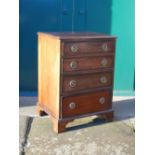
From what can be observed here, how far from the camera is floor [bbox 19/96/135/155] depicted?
91.3 inches

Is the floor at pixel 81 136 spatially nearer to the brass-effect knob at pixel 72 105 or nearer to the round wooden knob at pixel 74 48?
the brass-effect knob at pixel 72 105

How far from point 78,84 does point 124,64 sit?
3.12 ft

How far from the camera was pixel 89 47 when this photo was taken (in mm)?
2580

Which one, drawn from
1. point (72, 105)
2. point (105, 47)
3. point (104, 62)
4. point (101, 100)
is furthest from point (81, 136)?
point (105, 47)

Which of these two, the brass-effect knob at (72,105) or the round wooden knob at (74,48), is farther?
the brass-effect knob at (72,105)

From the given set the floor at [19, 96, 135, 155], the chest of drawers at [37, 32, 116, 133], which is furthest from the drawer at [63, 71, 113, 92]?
the floor at [19, 96, 135, 155]

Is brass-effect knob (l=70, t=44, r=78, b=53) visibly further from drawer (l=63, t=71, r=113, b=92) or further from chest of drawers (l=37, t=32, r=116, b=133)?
drawer (l=63, t=71, r=113, b=92)

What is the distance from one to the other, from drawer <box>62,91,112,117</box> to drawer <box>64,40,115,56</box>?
357 mm

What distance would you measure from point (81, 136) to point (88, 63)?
577 mm

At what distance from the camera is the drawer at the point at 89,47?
8.15ft

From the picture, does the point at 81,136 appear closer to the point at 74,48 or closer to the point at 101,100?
the point at 101,100

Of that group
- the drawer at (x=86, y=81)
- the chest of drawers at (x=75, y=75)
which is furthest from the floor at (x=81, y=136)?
the drawer at (x=86, y=81)

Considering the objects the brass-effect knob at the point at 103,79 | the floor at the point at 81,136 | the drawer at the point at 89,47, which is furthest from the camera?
the brass-effect knob at the point at 103,79
